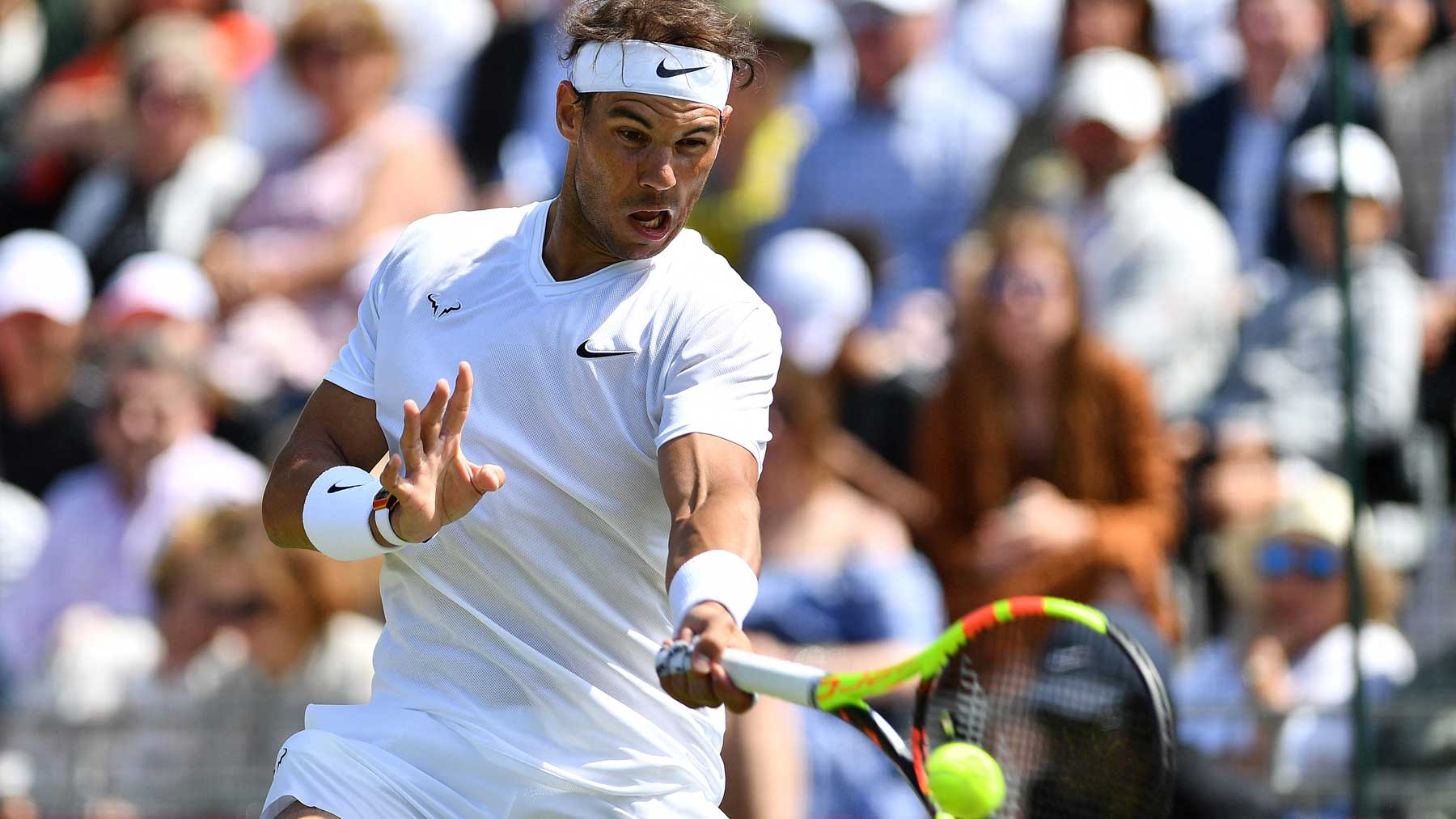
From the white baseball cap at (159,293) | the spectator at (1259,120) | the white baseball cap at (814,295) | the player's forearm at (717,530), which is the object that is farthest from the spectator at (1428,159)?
the white baseball cap at (159,293)

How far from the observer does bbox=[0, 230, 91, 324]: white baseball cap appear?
8008 mm

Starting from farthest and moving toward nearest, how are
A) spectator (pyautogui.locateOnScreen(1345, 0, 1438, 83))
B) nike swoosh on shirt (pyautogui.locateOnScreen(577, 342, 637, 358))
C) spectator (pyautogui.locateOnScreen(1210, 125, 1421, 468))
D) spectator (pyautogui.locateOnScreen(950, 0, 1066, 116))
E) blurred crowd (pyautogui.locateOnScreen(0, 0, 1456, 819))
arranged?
spectator (pyautogui.locateOnScreen(950, 0, 1066, 116)) < spectator (pyautogui.locateOnScreen(1345, 0, 1438, 83)) < spectator (pyautogui.locateOnScreen(1210, 125, 1421, 468)) < blurred crowd (pyautogui.locateOnScreen(0, 0, 1456, 819)) < nike swoosh on shirt (pyautogui.locateOnScreen(577, 342, 637, 358))

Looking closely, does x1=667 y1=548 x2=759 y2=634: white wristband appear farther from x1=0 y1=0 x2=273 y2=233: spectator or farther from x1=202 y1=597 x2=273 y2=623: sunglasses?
x1=0 y1=0 x2=273 y2=233: spectator

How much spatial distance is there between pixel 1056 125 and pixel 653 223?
4104mm

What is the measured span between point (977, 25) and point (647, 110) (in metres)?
4.47

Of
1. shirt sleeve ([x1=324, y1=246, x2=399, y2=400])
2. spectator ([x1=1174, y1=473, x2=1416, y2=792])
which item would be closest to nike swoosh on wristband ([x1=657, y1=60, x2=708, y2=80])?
shirt sleeve ([x1=324, y1=246, x2=399, y2=400])

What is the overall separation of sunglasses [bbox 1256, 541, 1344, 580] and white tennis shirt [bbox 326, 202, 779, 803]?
3192 mm

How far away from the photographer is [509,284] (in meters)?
3.65

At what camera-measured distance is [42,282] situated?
8.05 meters

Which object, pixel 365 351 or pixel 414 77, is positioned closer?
pixel 365 351

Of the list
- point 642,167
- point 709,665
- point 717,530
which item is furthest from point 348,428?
point 709,665

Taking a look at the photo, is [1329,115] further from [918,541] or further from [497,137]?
[497,137]

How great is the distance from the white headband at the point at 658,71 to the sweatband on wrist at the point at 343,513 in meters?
0.80

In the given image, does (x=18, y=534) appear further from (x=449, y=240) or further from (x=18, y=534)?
(x=449, y=240)
